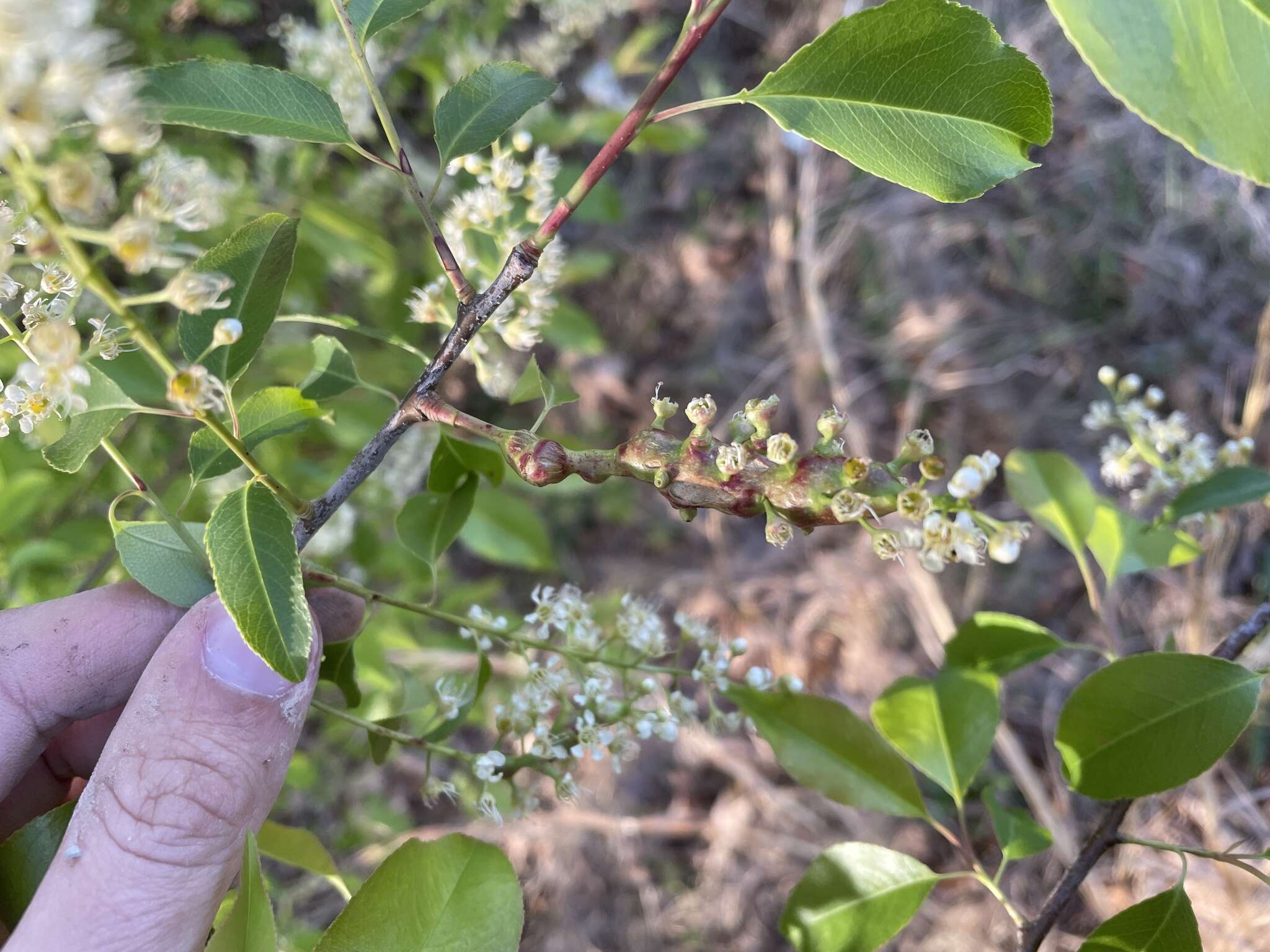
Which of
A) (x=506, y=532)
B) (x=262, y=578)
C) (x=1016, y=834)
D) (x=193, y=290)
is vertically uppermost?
(x=193, y=290)

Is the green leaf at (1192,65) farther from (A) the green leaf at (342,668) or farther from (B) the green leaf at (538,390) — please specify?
(A) the green leaf at (342,668)

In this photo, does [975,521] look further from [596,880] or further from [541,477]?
[596,880]

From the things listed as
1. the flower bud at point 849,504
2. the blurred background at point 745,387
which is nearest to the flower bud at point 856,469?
the flower bud at point 849,504

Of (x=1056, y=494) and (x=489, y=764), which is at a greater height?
(x=1056, y=494)

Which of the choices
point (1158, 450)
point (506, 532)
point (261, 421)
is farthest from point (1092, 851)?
point (506, 532)

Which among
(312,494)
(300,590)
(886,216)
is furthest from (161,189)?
(886,216)

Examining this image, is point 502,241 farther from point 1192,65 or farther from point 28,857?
point 28,857

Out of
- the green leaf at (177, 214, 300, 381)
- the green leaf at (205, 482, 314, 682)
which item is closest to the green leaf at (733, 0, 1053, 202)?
the green leaf at (177, 214, 300, 381)
